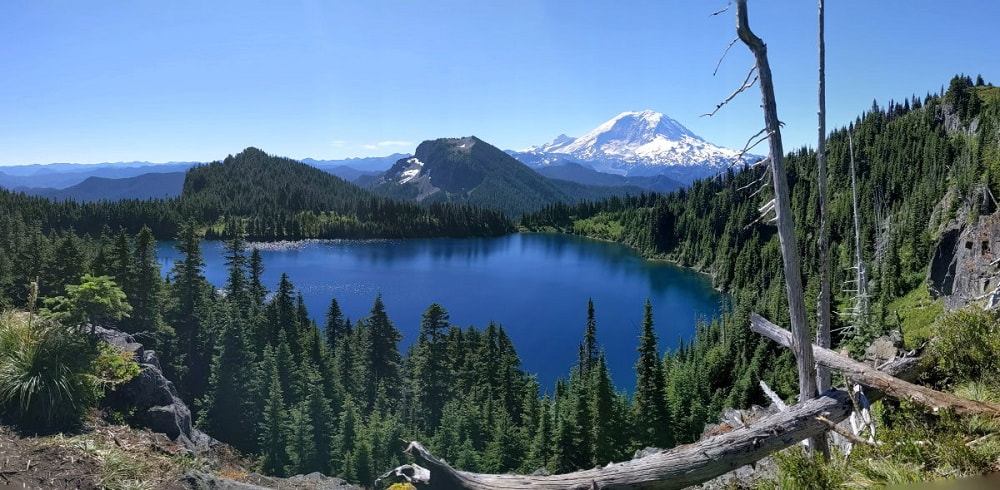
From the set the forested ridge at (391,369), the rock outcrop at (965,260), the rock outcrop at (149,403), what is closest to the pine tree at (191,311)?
the forested ridge at (391,369)

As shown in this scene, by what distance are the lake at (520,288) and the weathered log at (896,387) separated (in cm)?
4691

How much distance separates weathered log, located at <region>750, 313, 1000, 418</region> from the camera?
5531 millimetres

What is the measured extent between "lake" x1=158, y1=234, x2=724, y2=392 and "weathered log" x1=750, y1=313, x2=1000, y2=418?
46.9 meters

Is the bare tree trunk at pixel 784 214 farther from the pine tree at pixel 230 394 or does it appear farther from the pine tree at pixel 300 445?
the pine tree at pixel 230 394

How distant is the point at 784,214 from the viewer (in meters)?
6.74

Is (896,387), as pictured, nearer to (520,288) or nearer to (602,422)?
(602,422)

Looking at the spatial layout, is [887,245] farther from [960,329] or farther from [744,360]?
[960,329]

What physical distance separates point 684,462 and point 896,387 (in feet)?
10.2

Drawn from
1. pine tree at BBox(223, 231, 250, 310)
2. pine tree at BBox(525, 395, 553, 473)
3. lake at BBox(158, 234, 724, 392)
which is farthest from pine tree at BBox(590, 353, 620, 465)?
pine tree at BBox(223, 231, 250, 310)

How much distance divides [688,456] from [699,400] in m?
37.9

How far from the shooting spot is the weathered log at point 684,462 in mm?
4824

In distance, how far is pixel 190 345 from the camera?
3838cm

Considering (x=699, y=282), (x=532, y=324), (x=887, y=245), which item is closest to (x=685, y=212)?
(x=699, y=282)

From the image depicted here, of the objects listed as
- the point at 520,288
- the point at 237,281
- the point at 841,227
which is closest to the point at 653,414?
the point at 237,281
